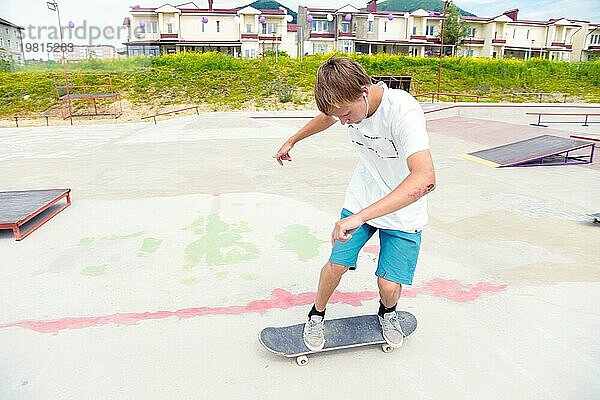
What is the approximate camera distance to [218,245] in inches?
171

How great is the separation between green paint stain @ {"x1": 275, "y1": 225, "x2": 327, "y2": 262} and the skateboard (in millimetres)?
1271

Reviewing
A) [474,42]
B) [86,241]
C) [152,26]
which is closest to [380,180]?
[86,241]

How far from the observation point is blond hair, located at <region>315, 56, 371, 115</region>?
1878 millimetres

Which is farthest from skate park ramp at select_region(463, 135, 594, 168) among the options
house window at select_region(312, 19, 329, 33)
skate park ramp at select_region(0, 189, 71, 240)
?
house window at select_region(312, 19, 329, 33)

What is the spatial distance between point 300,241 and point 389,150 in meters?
2.38

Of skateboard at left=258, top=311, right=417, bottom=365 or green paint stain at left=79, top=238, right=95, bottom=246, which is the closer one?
skateboard at left=258, top=311, right=417, bottom=365

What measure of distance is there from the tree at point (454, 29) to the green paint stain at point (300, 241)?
160ft

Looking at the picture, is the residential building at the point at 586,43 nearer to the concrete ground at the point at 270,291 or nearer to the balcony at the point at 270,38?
the balcony at the point at 270,38

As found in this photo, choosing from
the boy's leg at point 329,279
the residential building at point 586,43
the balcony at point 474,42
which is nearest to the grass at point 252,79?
the balcony at point 474,42

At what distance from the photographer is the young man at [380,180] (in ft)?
5.85

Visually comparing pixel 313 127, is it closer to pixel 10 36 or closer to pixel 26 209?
pixel 26 209

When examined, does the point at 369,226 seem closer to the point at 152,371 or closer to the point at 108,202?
the point at 152,371

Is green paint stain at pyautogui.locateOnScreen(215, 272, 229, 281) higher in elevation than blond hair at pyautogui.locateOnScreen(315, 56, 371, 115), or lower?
lower

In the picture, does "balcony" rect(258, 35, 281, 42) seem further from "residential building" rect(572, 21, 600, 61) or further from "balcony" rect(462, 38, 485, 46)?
"residential building" rect(572, 21, 600, 61)
